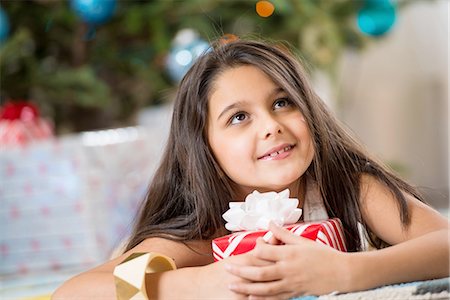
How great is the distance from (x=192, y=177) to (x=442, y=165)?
3247 mm

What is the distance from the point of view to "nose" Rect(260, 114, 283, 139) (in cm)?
107

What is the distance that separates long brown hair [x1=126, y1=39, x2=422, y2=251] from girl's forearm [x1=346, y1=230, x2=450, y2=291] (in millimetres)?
145

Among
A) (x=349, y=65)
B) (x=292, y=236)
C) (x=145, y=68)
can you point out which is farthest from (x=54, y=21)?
(x=292, y=236)

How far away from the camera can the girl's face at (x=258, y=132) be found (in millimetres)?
1085

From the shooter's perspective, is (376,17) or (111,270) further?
(376,17)

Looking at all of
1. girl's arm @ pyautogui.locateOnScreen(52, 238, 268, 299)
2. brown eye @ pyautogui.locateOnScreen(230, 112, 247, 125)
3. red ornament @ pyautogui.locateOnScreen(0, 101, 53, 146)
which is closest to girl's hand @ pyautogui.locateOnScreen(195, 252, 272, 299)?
girl's arm @ pyautogui.locateOnScreen(52, 238, 268, 299)

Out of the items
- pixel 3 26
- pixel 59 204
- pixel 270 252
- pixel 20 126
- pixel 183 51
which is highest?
pixel 3 26

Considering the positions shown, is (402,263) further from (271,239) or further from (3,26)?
(3,26)

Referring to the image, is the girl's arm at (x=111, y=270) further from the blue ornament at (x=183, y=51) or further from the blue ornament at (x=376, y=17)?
the blue ornament at (x=376, y=17)

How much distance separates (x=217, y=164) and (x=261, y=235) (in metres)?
0.19

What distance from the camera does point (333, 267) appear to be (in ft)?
3.00

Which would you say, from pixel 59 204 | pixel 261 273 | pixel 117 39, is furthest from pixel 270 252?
pixel 117 39

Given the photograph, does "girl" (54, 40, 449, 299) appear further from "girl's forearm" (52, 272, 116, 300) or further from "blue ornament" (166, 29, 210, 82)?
"blue ornament" (166, 29, 210, 82)

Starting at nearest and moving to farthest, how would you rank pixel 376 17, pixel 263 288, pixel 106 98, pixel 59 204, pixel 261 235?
pixel 263 288 → pixel 261 235 → pixel 59 204 → pixel 106 98 → pixel 376 17
